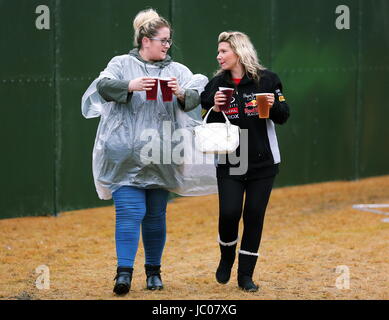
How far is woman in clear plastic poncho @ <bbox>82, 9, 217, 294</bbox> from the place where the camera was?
628 centimetres

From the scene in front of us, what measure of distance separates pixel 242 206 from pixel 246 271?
48 centimetres

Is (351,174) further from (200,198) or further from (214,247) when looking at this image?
(214,247)

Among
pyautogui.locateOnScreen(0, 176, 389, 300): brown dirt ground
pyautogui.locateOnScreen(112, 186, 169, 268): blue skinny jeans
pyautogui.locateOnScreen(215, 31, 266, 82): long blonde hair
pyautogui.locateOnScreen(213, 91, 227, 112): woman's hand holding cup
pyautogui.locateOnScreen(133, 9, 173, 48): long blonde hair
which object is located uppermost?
pyautogui.locateOnScreen(133, 9, 173, 48): long blonde hair

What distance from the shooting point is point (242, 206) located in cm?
650

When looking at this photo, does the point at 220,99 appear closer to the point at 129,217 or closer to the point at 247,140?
the point at 247,140

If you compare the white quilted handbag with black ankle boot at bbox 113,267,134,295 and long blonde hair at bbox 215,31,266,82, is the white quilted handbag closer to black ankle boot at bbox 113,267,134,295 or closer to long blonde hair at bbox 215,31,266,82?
long blonde hair at bbox 215,31,266,82

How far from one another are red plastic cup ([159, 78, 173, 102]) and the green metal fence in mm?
3705

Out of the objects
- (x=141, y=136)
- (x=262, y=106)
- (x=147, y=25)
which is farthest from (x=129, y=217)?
(x=147, y=25)

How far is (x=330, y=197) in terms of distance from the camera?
1145 centimetres

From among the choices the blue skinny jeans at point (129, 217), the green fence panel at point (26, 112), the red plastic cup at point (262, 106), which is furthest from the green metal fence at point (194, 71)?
the red plastic cup at point (262, 106)

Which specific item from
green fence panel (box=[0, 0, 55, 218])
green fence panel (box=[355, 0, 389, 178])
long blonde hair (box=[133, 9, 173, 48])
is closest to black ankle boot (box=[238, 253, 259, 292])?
long blonde hair (box=[133, 9, 173, 48])

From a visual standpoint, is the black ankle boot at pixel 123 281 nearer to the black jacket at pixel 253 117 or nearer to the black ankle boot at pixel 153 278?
the black ankle boot at pixel 153 278

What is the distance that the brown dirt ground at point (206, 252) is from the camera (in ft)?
21.9

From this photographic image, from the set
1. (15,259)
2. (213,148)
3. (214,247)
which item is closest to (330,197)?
(214,247)
